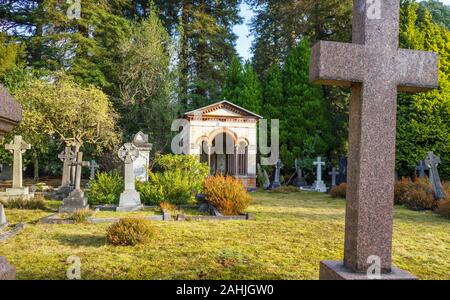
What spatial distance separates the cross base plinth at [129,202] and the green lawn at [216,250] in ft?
8.79

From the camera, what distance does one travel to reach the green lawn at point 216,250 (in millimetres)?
4992

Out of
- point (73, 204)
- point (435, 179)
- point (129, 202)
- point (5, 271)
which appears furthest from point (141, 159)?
point (5, 271)

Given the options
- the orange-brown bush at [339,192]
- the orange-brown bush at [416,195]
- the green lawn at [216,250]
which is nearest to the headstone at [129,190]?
the green lawn at [216,250]

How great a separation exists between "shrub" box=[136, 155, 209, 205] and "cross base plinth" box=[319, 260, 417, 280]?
9235 millimetres

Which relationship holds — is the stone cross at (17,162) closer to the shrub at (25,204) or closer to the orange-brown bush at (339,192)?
the shrub at (25,204)

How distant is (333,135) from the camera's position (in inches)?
998

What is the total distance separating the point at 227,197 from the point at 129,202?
3567mm

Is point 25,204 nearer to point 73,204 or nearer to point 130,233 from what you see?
point 73,204

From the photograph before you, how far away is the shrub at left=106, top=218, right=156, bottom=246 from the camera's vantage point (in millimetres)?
6504

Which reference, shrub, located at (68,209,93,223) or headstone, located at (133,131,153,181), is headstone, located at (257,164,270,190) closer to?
headstone, located at (133,131,153,181)

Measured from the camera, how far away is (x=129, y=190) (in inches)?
467

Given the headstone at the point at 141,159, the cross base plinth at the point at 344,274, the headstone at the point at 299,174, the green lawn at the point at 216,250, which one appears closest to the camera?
the cross base plinth at the point at 344,274
